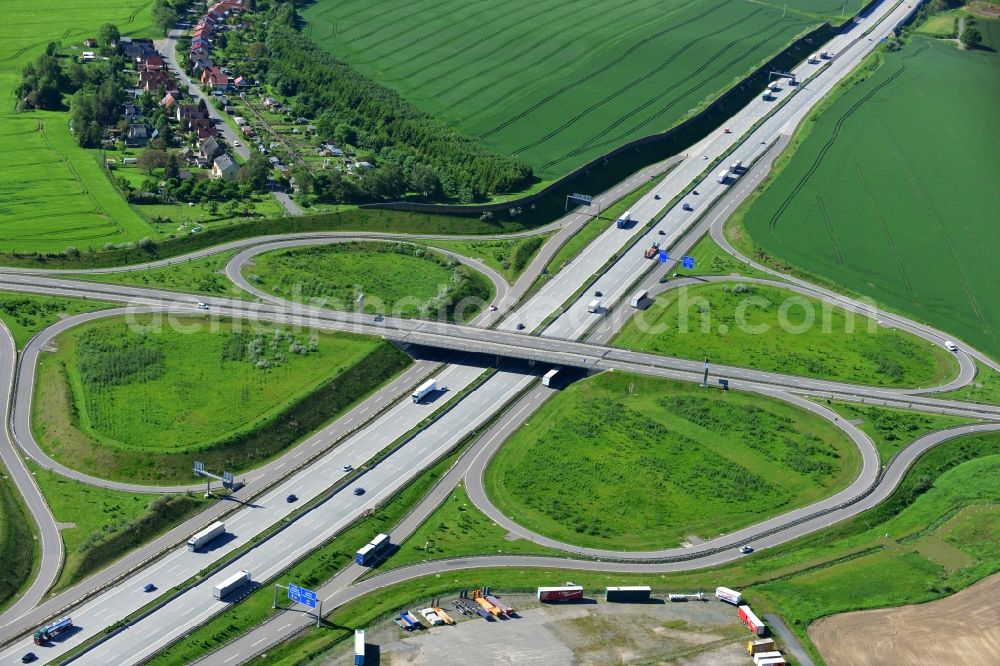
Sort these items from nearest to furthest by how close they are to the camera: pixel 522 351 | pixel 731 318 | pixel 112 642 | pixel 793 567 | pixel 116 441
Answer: pixel 112 642
pixel 793 567
pixel 116 441
pixel 522 351
pixel 731 318

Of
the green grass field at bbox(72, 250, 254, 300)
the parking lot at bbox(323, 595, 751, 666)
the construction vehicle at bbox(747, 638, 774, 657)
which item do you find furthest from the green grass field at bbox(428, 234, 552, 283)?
the construction vehicle at bbox(747, 638, 774, 657)

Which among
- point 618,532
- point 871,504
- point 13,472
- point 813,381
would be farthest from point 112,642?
point 813,381

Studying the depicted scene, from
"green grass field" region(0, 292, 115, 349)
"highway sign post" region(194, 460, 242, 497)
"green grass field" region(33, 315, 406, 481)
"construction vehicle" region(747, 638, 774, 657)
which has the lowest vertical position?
"construction vehicle" region(747, 638, 774, 657)

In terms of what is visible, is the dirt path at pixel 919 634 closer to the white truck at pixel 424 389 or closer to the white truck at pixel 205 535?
the white truck at pixel 424 389

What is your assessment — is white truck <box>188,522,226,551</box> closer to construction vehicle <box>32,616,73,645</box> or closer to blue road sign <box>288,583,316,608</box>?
blue road sign <box>288,583,316,608</box>

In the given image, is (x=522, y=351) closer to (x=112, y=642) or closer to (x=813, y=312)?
(x=813, y=312)

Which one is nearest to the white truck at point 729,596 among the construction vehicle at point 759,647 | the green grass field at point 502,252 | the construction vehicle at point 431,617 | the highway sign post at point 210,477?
the construction vehicle at point 759,647

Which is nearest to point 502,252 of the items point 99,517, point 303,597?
point 99,517
